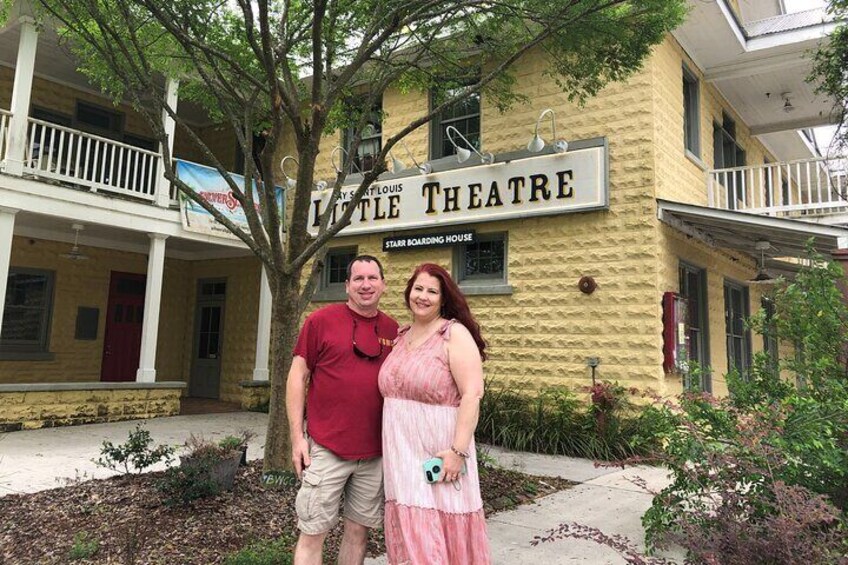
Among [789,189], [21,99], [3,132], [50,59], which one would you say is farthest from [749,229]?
[50,59]

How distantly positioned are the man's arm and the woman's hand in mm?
696

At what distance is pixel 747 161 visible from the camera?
43.3ft

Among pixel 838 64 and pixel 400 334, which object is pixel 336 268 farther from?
pixel 400 334

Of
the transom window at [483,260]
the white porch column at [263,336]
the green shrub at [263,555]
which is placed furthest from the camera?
the white porch column at [263,336]

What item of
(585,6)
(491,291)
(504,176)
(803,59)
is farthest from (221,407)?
(803,59)

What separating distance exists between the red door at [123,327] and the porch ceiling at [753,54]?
12630 mm

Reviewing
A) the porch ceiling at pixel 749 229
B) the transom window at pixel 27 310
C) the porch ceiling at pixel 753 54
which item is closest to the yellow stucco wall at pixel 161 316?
the transom window at pixel 27 310

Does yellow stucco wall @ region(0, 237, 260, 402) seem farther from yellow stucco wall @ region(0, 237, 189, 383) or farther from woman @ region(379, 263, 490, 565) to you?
woman @ region(379, 263, 490, 565)

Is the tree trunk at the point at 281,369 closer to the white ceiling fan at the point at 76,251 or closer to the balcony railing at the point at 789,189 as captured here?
the white ceiling fan at the point at 76,251

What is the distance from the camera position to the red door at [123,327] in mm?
13453

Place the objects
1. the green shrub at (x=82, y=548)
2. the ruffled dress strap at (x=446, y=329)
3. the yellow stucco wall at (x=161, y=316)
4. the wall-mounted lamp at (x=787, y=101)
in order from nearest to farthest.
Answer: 1. the ruffled dress strap at (x=446, y=329)
2. the green shrub at (x=82, y=548)
3. the wall-mounted lamp at (x=787, y=101)
4. the yellow stucco wall at (x=161, y=316)

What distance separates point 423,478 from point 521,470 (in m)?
4.41

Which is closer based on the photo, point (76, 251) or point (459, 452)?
point (459, 452)

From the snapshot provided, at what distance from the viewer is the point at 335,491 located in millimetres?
2814
